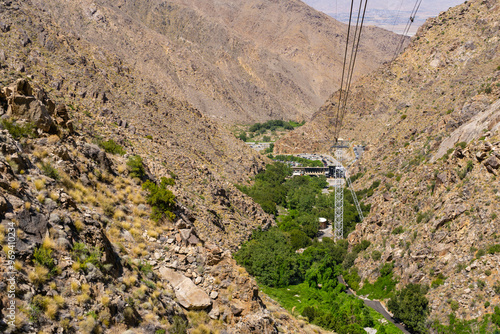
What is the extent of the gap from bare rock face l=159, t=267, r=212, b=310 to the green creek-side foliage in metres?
16.2

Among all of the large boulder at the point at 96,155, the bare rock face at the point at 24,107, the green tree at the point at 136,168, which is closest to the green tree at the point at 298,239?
the green tree at the point at 136,168

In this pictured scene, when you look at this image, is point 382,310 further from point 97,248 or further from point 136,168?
point 97,248

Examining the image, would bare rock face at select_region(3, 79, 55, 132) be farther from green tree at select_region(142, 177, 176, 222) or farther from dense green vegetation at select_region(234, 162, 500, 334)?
dense green vegetation at select_region(234, 162, 500, 334)

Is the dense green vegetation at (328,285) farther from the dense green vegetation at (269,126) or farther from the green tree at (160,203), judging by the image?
the dense green vegetation at (269,126)

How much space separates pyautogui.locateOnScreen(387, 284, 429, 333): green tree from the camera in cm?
3272

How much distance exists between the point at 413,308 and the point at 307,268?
47.1 feet

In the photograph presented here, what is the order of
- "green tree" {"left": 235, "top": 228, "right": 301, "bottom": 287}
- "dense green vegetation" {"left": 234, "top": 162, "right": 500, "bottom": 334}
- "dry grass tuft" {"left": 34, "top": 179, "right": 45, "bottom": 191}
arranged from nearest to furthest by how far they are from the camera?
"dry grass tuft" {"left": 34, "top": 179, "right": 45, "bottom": 191}
"dense green vegetation" {"left": 234, "top": 162, "right": 500, "bottom": 334}
"green tree" {"left": 235, "top": 228, "right": 301, "bottom": 287}

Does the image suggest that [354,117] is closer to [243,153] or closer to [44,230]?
[243,153]

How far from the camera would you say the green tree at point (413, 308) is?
32719mm

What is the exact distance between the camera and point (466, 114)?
165 feet

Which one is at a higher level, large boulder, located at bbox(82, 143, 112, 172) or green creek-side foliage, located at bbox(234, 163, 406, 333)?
large boulder, located at bbox(82, 143, 112, 172)

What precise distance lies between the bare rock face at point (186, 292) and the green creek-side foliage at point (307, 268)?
16209 mm

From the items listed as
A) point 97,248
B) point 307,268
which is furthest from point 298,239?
point 97,248

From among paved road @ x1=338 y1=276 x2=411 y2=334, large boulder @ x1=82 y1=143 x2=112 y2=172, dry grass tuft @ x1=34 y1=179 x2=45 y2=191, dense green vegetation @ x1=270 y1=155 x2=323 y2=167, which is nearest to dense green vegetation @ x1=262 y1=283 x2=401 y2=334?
paved road @ x1=338 y1=276 x2=411 y2=334
